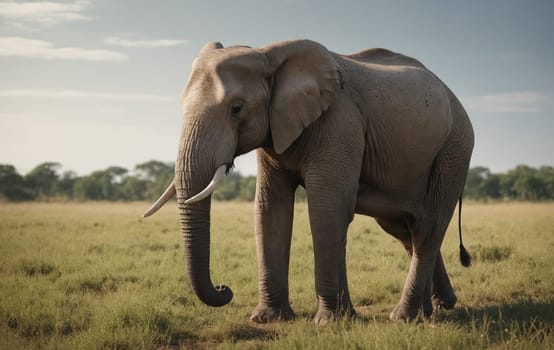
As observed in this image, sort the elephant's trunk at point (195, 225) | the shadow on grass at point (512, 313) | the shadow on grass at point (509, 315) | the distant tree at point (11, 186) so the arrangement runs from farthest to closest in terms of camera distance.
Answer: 1. the distant tree at point (11, 186)
2. the shadow on grass at point (512, 313)
3. the shadow on grass at point (509, 315)
4. the elephant's trunk at point (195, 225)

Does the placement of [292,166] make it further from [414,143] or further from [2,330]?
[2,330]

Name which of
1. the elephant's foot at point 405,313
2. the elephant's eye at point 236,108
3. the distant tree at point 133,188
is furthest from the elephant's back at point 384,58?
the distant tree at point 133,188

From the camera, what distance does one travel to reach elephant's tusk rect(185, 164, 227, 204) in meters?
4.97

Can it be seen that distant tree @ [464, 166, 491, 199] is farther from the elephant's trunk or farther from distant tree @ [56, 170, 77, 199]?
the elephant's trunk

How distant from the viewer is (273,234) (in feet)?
21.3

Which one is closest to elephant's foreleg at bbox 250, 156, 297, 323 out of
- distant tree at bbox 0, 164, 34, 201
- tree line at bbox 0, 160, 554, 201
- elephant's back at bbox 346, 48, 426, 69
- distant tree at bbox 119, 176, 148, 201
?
elephant's back at bbox 346, 48, 426, 69

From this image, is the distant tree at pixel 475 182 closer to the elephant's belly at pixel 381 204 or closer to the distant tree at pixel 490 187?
the distant tree at pixel 490 187

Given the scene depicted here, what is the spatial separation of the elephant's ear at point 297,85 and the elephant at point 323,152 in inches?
0.4

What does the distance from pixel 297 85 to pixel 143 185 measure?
67.0m

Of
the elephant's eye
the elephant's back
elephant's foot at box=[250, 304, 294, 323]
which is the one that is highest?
the elephant's back

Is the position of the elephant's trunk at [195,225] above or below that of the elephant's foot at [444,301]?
above

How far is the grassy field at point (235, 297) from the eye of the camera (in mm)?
5223

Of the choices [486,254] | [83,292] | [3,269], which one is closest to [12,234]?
[3,269]

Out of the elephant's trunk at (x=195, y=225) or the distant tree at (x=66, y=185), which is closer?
the elephant's trunk at (x=195, y=225)
